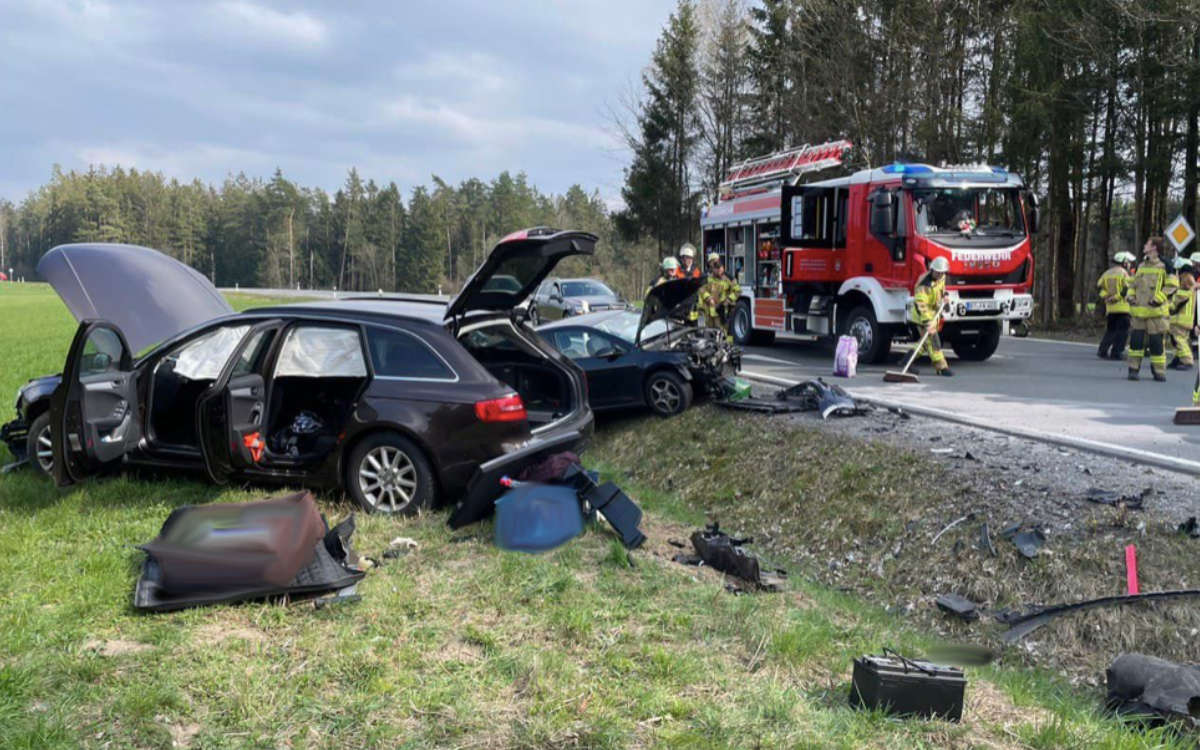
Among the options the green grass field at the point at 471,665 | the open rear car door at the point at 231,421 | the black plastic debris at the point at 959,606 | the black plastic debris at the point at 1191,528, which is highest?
the open rear car door at the point at 231,421

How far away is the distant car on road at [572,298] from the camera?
22.3 metres

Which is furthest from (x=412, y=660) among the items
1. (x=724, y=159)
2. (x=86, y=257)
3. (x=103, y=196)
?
(x=103, y=196)

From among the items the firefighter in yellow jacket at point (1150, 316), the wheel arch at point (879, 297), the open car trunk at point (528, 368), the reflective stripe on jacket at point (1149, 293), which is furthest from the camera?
the wheel arch at point (879, 297)

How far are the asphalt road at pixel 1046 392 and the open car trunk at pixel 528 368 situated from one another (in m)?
4.24

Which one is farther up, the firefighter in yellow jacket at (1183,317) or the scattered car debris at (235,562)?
the firefighter in yellow jacket at (1183,317)

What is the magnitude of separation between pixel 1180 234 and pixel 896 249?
8846mm

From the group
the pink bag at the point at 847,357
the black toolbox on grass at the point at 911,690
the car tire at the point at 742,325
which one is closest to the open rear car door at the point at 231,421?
the black toolbox on grass at the point at 911,690

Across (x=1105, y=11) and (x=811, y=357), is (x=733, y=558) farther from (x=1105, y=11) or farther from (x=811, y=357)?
(x=1105, y=11)

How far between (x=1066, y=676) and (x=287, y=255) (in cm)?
9799

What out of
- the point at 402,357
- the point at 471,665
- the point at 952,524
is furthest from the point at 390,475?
the point at 952,524

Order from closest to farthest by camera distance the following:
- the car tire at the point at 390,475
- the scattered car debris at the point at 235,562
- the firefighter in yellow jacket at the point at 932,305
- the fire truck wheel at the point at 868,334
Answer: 1. the scattered car debris at the point at 235,562
2. the car tire at the point at 390,475
3. the firefighter in yellow jacket at the point at 932,305
4. the fire truck wheel at the point at 868,334

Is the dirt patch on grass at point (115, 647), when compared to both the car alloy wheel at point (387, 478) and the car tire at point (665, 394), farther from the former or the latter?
the car tire at point (665, 394)

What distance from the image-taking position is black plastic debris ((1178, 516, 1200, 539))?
5367 millimetres

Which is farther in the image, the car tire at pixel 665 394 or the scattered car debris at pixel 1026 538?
the car tire at pixel 665 394
